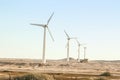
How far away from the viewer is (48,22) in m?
165

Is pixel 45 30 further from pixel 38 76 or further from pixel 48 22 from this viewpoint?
pixel 38 76

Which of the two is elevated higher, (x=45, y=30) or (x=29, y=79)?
(x=45, y=30)

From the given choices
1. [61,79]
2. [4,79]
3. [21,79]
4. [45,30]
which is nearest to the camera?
[21,79]

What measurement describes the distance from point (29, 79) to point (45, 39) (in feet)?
348

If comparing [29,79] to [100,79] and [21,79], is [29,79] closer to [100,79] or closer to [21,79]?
[21,79]

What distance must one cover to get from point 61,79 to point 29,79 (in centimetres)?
1257

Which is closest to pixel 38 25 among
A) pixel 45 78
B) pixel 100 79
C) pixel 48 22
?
pixel 48 22

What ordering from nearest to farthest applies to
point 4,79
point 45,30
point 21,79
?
point 21,79, point 4,79, point 45,30

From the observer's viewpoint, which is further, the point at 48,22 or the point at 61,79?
the point at 48,22

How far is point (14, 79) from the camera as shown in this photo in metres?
58.9

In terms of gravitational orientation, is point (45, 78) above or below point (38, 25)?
below

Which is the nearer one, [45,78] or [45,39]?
[45,78]

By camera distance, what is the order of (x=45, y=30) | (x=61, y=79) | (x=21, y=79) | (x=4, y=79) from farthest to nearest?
1. (x=45, y=30)
2. (x=61, y=79)
3. (x=4, y=79)
4. (x=21, y=79)

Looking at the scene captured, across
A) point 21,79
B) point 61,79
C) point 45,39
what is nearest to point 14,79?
point 21,79
